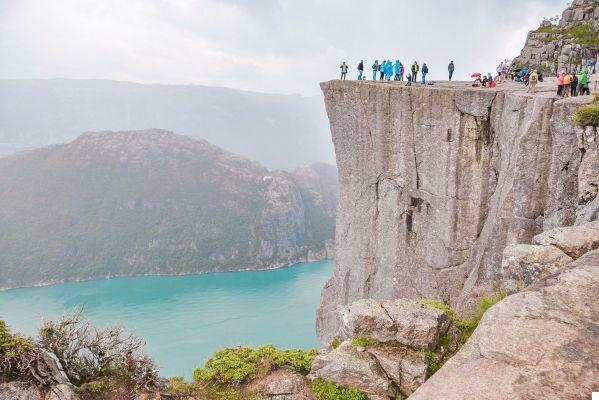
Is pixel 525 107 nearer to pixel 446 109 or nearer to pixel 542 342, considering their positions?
pixel 446 109

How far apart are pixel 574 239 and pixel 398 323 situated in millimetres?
5622

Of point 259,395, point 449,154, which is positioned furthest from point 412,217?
point 259,395

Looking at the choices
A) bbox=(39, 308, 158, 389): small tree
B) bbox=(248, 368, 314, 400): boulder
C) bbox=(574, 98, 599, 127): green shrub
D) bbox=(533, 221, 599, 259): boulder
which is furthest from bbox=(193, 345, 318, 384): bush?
bbox=(574, 98, 599, 127): green shrub

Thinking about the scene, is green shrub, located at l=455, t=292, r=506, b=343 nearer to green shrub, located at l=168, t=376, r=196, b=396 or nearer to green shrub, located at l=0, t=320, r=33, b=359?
green shrub, located at l=168, t=376, r=196, b=396

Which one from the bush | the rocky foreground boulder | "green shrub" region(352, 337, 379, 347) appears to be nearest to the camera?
the rocky foreground boulder

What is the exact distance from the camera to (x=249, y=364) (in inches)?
521

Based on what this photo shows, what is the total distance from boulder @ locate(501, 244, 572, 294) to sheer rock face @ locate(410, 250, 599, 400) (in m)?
1.84

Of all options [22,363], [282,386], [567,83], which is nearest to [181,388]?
[282,386]

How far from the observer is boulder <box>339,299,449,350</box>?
1152 centimetres

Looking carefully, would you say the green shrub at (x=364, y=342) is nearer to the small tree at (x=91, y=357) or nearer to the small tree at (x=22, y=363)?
the small tree at (x=91, y=357)

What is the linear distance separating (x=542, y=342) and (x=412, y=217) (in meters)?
19.2

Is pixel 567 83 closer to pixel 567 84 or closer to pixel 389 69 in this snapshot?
pixel 567 84

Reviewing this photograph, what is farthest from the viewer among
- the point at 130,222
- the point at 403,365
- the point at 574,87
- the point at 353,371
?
the point at 130,222

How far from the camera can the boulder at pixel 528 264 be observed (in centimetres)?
1132
